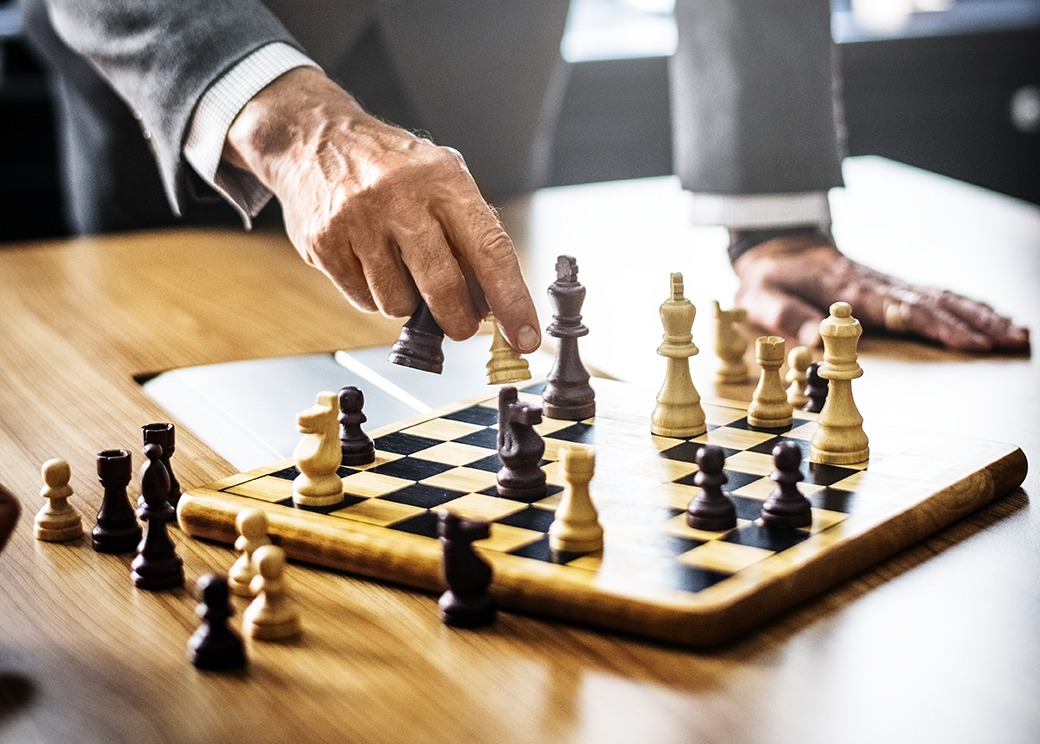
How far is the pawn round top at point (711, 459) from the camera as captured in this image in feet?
3.91

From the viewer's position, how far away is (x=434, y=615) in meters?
1.11

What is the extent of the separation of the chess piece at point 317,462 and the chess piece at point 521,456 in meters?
0.16

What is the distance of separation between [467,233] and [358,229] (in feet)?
0.43

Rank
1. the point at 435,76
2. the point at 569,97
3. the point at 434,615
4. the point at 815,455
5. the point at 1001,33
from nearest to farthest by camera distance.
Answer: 1. the point at 434,615
2. the point at 815,455
3. the point at 435,76
4. the point at 569,97
5. the point at 1001,33

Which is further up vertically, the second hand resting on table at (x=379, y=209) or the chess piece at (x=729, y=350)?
the second hand resting on table at (x=379, y=209)

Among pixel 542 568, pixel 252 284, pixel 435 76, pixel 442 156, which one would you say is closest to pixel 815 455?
pixel 542 568

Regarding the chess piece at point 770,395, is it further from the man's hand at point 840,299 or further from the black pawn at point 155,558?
the black pawn at point 155,558

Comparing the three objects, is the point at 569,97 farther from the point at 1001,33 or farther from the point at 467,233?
the point at 467,233

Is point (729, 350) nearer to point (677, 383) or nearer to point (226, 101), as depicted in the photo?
point (677, 383)

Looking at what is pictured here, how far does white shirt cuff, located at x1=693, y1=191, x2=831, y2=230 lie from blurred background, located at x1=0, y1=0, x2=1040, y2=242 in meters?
2.76

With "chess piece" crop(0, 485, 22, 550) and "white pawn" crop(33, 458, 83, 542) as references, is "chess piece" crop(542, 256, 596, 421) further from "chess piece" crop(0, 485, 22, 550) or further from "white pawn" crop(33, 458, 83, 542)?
"chess piece" crop(0, 485, 22, 550)

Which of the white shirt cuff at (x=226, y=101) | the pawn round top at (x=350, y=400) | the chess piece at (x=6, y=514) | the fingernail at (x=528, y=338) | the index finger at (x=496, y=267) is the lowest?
the pawn round top at (x=350, y=400)

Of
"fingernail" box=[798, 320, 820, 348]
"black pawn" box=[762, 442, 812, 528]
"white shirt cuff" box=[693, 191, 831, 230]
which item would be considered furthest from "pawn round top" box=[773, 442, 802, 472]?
"white shirt cuff" box=[693, 191, 831, 230]

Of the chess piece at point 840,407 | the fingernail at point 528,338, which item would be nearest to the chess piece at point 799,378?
the chess piece at point 840,407
